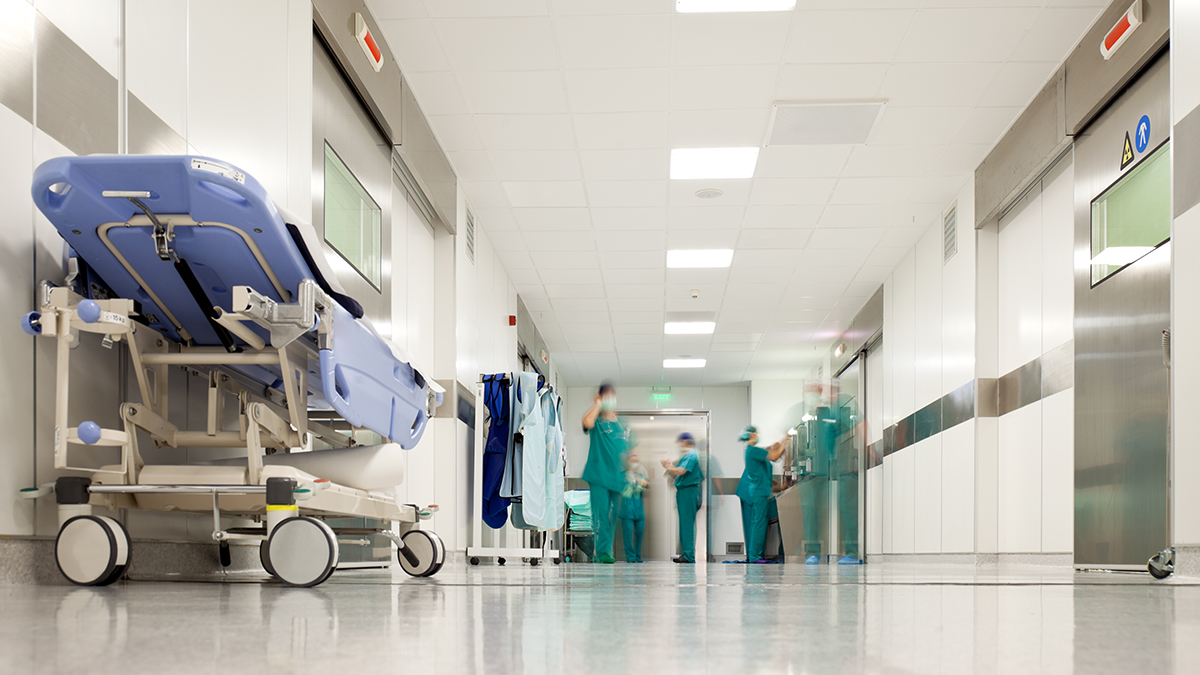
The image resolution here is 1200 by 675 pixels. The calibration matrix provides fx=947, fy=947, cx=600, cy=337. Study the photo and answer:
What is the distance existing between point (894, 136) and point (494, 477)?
3568 mm

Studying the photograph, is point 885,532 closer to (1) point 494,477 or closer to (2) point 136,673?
(1) point 494,477

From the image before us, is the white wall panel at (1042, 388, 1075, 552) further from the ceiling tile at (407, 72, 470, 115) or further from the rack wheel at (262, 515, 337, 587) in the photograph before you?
the rack wheel at (262, 515, 337, 587)

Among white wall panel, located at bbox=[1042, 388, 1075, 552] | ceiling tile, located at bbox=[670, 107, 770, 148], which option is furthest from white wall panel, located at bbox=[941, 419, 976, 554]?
ceiling tile, located at bbox=[670, 107, 770, 148]

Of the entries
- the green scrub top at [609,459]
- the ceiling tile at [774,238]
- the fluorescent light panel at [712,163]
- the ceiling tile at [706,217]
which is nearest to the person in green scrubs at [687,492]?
the green scrub top at [609,459]

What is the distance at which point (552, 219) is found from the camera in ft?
26.2

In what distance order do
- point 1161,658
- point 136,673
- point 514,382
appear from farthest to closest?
point 514,382, point 1161,658, point 136,673

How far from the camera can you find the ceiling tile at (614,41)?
479 cm

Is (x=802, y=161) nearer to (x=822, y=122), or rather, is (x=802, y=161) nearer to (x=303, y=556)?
(x=822, y=122)

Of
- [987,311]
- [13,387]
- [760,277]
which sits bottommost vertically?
[13,387]

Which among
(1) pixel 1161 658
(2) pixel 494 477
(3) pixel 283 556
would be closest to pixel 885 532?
(2) pixel 494 477

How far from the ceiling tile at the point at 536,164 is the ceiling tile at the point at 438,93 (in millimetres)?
727

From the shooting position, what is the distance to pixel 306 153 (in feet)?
12.5

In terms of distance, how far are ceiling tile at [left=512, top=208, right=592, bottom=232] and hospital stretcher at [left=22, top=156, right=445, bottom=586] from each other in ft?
16.8

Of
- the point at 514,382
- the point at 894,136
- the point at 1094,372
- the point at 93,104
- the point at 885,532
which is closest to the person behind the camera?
the point at 93,104
